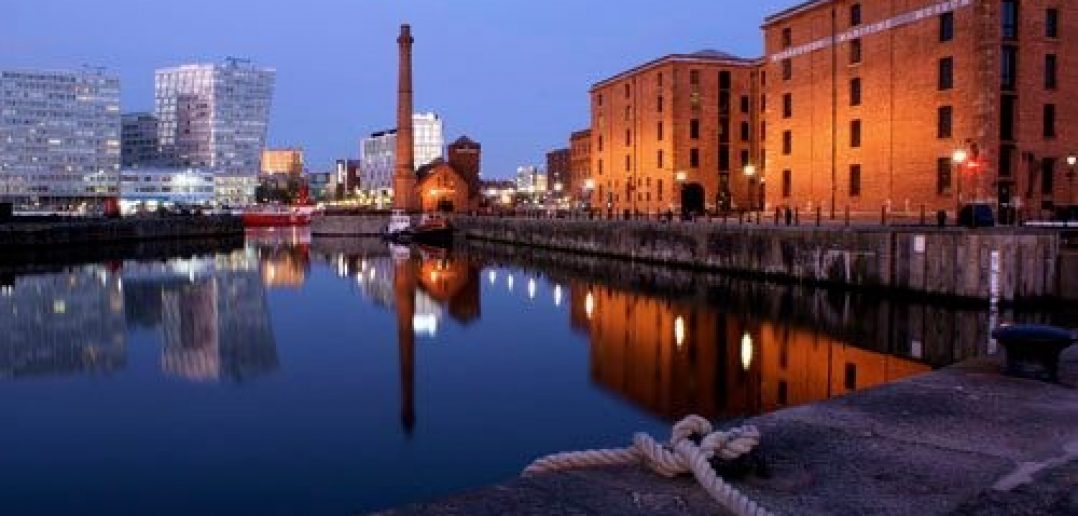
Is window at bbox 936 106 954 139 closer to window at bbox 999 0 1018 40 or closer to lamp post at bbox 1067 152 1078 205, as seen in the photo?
window at bbox 999 0 1018 40

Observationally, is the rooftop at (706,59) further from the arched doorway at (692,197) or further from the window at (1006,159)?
the window at (1006,159)

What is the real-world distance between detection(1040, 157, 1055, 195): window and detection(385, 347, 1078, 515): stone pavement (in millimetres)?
40877

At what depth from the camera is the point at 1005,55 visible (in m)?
45.2

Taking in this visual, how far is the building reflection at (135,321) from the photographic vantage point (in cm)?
2389

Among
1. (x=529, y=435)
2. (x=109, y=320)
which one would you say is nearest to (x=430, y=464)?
(x=529, y=435)

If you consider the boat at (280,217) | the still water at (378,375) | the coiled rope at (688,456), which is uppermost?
the boat at (280,217)

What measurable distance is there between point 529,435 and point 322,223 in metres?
108

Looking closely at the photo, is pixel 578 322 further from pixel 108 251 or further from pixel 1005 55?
pixel 108 251

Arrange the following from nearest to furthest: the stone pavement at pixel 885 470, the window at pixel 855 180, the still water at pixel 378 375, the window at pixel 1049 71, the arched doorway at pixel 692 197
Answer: the stone pavement at pixel 885 470
the still water at pixel 378 375
the window at pixel 1049 71
the window at pixel 855 180
the arched doorway at pixel 692 197

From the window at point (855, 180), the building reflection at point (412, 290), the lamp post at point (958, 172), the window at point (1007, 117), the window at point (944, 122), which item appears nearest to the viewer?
the building reflection at point (412, 290)

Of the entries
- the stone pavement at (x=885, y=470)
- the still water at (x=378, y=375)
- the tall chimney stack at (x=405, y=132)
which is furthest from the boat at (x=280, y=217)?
the stone pavement at (x=885, y=470)

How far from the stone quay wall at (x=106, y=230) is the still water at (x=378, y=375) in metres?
28.9

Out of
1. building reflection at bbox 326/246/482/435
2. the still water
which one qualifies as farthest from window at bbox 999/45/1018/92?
building reflection at bbox 326/246/482/435

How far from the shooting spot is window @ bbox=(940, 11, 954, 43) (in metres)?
47.0
